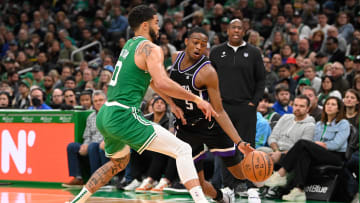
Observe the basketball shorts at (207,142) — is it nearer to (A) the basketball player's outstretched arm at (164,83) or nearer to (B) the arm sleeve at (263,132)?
(A) the basketball player's outstretched arm at (164,83)

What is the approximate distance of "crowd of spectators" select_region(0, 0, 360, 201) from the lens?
1103 centimetres

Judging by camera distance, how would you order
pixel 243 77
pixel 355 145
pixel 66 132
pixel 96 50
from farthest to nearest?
1. pixel 96 50
2. pixel 66 132
3. pixel 355 145
4. pixel 243 77

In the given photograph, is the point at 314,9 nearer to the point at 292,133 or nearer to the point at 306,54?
the point at 306,54

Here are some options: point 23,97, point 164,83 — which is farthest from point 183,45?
point 164,83

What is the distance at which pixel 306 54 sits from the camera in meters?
13.6

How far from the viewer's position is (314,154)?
338 inches

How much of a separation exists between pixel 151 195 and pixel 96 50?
10150 mm

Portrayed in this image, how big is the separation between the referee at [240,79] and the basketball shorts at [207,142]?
88 centimetres

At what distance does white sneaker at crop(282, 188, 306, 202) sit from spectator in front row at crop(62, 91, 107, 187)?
3.05 metres

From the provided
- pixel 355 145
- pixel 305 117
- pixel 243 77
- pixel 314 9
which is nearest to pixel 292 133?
pixel 305 117

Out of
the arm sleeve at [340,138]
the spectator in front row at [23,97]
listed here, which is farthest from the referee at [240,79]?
the spectator in front row at [23,97]

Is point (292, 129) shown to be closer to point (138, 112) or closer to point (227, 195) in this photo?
point (227, 195)

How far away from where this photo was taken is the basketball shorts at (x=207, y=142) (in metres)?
7.00

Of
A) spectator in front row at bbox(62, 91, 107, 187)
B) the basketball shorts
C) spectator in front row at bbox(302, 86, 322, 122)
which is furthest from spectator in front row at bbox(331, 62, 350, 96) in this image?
the basketball shorts
